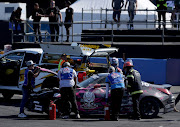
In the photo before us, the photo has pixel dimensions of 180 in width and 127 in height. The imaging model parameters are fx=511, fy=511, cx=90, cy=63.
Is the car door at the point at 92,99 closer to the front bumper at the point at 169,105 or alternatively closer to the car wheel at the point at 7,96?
the front bumper at the point at 169,105

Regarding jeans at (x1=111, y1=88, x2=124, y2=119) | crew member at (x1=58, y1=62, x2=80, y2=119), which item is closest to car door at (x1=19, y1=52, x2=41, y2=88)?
crew member at (x1=58, y1=62, x2=80, y2=119)

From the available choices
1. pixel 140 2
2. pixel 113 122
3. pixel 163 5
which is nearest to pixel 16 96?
pixel 113 122

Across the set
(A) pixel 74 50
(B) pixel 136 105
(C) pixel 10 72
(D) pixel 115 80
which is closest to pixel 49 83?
(A) pixel 74 50

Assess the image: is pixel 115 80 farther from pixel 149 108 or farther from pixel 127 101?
pixel 149 108

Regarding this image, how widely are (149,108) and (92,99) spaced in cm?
171

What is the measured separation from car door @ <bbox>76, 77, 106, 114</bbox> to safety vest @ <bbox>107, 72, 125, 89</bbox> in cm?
58

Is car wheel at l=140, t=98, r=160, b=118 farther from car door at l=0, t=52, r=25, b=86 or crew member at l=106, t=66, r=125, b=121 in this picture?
car door at l=0, t=52, r=25, b=86

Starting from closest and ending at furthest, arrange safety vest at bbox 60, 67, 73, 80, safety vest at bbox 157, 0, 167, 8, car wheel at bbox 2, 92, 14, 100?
safety vest at bbox 60, 67, 73, 80 → car wheel at bbox 2, 92, 14, 100 → safety vest at bbox 157, 0, 167, 8

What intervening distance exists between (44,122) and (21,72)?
4741 millimetres

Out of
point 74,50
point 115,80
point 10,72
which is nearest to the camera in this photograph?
point 115,80

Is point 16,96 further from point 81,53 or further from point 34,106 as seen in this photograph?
point 34,106

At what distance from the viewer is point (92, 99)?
14883 mm

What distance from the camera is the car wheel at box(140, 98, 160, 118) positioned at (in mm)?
14961

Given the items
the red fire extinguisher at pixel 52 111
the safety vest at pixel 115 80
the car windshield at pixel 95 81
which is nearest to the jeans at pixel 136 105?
the safety vest at pixel 115 80
